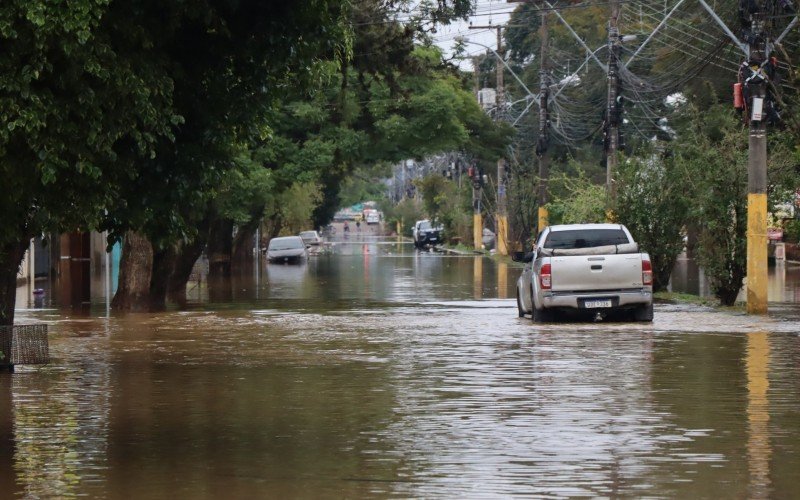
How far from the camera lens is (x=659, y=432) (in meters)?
12.6

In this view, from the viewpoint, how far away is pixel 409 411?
14.3 meters

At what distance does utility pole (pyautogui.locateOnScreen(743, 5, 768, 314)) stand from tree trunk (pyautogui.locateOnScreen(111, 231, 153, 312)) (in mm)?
13204

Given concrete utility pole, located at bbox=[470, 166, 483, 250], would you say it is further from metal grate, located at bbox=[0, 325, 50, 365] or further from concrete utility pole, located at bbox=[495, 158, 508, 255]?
metal grate, located at bbox=[0, 325, 50, 365]

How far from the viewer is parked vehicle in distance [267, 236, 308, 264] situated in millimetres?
74125

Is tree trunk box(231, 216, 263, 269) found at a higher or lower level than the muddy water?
higher

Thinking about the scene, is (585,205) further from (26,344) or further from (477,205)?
(477,205)

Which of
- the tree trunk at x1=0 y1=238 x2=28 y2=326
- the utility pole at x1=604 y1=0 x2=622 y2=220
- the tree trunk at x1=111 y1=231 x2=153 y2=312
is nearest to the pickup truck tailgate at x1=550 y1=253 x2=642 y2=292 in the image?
the tree trunk at x1=0 y1=238 x2=28 y2=326

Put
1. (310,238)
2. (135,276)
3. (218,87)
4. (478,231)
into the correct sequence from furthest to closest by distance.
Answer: (310,238) → (478,231) → (135,276) → (218,87)

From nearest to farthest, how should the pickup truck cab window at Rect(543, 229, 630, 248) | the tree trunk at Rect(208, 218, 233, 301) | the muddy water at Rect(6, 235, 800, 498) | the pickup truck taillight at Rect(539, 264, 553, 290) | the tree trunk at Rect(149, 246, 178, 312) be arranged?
the muddy water at Rect(6, 235, 800, 498)
the pickup truck taillight at Rect(539, 264, 553, 290)
the pickup truck cab window at Rect(543, 229, 630, 248)
the tree trunk at Rect(149, 246, 178, 312)
the tree trunk at Rect(208, 218, 233, 301)

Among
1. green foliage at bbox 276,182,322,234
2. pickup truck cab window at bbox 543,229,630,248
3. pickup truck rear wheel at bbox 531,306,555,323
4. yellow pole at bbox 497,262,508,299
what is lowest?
pickup truck rear wheel at bbox 531,306,555,323

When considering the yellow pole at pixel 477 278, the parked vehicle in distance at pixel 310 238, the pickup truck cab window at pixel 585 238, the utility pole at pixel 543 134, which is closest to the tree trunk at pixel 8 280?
the pickup truck cab window at pixel 585 238

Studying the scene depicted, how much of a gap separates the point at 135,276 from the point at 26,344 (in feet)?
47.6

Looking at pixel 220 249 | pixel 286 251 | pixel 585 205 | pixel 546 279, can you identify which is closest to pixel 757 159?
pixel 546 279

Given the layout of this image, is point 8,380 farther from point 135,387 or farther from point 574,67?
point 574,67
